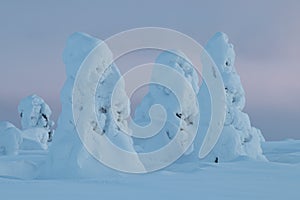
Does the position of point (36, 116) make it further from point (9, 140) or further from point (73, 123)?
point (73, 123)

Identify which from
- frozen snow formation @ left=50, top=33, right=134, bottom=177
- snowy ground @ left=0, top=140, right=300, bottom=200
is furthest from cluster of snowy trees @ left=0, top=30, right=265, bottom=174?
snowy ground @ left=0, top=140, right=300, bottom=200

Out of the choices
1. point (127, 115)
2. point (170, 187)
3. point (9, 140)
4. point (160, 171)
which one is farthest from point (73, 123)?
point (9, 140)

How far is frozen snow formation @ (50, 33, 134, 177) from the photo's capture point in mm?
12172

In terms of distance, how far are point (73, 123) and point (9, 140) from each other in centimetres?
1318

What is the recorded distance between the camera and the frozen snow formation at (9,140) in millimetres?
23828

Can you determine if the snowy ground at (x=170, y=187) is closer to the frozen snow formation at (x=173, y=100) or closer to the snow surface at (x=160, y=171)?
the snow surface at (x=160, y=171)

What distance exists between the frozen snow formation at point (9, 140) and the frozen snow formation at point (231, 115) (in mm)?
10396

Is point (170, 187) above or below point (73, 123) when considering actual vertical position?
below

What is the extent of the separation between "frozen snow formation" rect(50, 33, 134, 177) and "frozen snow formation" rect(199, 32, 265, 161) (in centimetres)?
718

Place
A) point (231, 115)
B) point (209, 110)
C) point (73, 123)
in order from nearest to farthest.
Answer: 1. point (73, 123)
2. point (209, 110)
3. point (231, 115)

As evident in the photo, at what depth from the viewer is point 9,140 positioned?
2445 centimetres

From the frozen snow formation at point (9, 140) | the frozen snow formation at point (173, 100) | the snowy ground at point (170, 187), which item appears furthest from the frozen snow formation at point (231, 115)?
the frozen snow formation at point (9, 140)

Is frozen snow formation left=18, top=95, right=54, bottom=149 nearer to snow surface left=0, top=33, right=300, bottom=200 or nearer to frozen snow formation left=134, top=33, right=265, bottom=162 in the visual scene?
snow surface left=0, top=33, right=300, bottom=200

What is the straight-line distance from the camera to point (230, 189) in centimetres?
915
